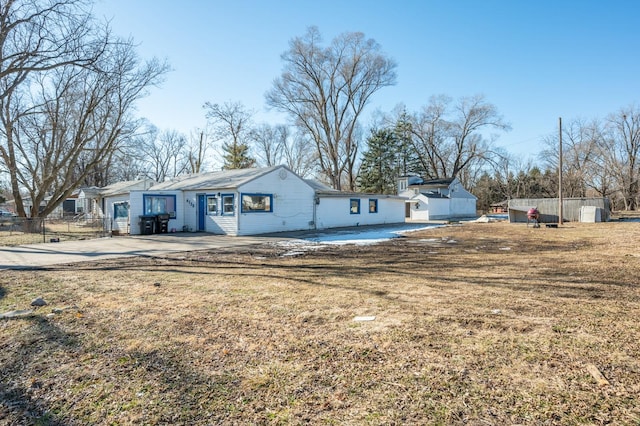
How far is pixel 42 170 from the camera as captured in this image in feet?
78.8

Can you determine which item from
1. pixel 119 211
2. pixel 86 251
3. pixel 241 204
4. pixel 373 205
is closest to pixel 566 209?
pixel 373 205

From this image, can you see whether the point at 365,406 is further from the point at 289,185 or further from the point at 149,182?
the point at 149,182

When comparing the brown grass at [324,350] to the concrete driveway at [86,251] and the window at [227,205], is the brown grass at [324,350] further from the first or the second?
the window at [227,205]

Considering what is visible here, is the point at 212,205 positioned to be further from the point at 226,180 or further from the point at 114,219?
the point at 114,219

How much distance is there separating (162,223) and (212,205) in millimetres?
2665

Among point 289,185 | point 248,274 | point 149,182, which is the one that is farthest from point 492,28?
point 149,182

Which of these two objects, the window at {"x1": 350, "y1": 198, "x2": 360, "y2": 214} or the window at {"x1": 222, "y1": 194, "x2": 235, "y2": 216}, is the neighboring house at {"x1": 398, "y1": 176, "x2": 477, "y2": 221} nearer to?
the window at {"x1": 350, "y1": 198, "x2": 360, "y2": 214}

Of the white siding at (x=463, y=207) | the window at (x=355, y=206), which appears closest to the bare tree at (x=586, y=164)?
the white siding at (x=463, y=207)

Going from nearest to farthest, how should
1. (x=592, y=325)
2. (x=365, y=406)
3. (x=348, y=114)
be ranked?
(x=365, y=406)
(x=592, y=325)
(x=348, y=114)

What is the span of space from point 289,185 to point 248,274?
1195 centimetres

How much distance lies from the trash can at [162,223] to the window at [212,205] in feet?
7.06

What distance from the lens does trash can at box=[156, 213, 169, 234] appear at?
17.6m

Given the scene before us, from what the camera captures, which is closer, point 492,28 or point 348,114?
point 492,28

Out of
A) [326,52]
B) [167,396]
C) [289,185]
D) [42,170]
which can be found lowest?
[167,396]
